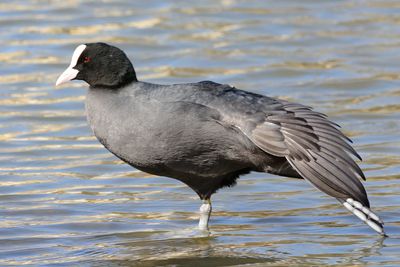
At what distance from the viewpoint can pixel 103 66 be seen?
6.86 meters

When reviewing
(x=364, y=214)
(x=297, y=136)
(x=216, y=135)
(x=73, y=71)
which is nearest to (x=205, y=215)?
(x=216, y=135)

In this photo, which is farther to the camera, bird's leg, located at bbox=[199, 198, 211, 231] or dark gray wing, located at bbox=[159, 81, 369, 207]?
bird's leg, located at bbox=[199, 198, 211, 231]

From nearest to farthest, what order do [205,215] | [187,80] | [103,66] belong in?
[103,66], [205,215], [187,80]

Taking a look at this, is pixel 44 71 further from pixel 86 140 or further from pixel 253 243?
pixel 253 243

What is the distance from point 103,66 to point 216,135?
0.81 metres

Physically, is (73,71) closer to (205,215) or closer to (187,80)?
(205,215)

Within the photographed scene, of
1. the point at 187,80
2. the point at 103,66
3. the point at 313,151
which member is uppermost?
the point at 103,66

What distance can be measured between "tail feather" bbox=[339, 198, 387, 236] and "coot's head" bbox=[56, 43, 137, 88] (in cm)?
143

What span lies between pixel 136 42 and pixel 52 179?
13.5ft

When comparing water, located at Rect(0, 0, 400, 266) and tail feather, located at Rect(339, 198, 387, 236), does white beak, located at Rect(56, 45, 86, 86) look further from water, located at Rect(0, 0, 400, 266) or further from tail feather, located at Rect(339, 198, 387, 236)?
tail feather, located at Rect(339, 198, 387, 236)

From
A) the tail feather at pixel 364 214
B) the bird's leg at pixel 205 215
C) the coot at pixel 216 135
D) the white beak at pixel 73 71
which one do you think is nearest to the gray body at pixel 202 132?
the coot at pixel 216 135

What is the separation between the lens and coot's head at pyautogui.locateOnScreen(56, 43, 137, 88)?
22.5ft

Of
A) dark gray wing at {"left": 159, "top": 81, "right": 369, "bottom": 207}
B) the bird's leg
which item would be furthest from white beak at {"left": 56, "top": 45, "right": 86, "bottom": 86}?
the bird's leg

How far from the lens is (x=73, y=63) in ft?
22.7
